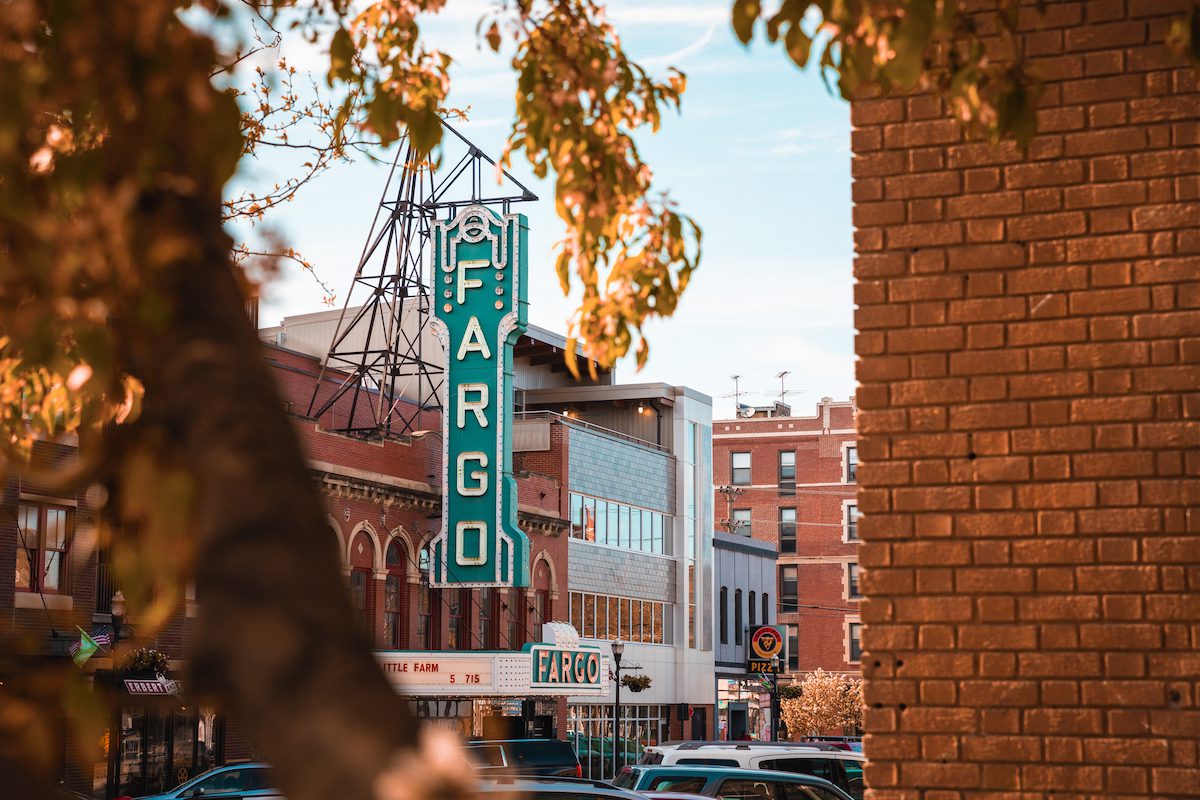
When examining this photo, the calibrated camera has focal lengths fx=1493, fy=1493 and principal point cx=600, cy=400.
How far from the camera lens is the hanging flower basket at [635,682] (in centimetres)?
5328

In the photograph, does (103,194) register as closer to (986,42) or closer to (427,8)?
(427,8)

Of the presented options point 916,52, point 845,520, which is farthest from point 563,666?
point 845,520

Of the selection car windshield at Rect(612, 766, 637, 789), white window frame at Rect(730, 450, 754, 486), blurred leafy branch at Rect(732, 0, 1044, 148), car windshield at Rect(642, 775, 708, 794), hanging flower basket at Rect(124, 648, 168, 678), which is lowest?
car windshield at Rect(612, 766, 637, 789)

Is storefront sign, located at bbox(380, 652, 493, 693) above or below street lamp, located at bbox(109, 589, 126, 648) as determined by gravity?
below

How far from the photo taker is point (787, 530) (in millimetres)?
91812

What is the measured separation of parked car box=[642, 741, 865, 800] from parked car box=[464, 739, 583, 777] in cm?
716

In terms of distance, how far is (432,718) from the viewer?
139ft

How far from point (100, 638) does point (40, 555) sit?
2.09 meters

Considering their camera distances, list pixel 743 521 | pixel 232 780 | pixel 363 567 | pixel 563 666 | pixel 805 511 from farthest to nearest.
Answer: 1. pixel 743 521
2. pixel 805 511
3. pixel 563 666
4. pixel 363 567
5. pixel 232 780

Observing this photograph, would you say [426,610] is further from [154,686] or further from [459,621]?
[154,686]

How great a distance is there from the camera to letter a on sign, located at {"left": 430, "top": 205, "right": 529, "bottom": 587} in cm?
4178

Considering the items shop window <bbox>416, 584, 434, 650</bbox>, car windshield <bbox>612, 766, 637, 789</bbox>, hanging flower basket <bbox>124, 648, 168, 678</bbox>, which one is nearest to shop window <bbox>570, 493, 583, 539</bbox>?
shop window <bbox>416, 584, 434, 650</bbox>

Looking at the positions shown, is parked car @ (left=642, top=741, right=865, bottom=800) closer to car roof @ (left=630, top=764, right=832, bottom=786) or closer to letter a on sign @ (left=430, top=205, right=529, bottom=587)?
car roof @ (left=630, top=764, right=832, bottom=786)

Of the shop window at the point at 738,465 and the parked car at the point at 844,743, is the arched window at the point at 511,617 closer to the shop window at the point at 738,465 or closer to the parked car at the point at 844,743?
the parked car at the point at 844,743
